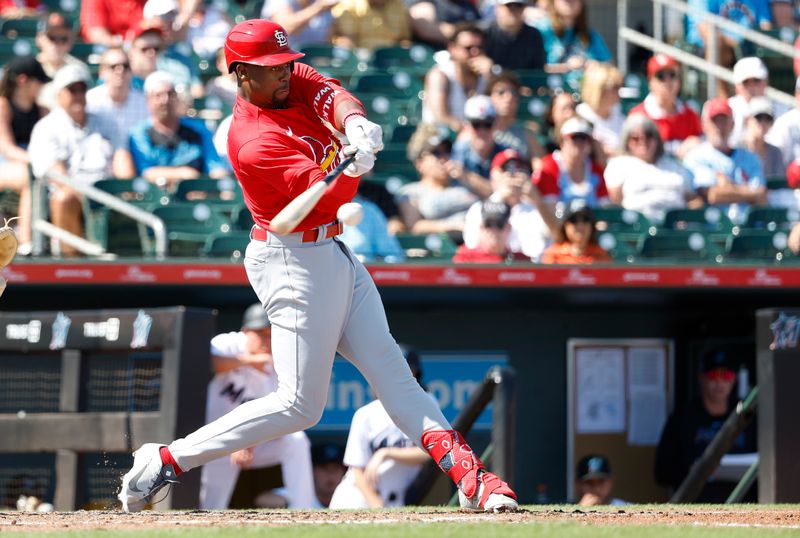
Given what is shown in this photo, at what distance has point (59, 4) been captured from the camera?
10664 millimetres

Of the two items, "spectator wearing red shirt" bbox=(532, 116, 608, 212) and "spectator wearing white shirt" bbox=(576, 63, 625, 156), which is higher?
"spectator wearing white shirt" bbox=(576, 63, 625, 156)

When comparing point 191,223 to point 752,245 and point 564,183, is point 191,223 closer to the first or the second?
point 564,183

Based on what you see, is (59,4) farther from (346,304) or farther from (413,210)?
(346,304)

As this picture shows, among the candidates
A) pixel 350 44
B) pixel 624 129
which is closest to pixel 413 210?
pixel 624 129

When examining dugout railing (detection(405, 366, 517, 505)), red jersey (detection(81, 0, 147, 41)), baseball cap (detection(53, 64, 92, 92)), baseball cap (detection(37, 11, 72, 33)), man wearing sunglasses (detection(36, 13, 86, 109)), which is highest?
red jersey (detection(81, 0, 147, 41))

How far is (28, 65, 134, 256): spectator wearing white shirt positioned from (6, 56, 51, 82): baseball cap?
0.36 feet

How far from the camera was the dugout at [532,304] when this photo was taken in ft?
24.5

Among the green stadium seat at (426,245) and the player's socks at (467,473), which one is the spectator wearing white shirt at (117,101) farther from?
the player's socks at (467,473)

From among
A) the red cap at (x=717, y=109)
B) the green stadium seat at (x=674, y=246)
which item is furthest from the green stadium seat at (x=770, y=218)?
the red cap at (x=717, y=109)

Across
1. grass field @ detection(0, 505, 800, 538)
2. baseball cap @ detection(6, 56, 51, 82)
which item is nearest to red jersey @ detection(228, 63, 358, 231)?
grass field @ detection(0, 505, 800, 538)

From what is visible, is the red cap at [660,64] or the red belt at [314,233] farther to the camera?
the red cap at [660,64]

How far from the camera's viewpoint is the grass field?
388 cm

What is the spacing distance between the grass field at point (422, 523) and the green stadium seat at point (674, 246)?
342 centimetres

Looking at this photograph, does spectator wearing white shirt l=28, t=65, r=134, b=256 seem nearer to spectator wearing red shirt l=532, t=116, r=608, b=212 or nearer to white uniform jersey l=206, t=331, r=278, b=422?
white uniform jersey l=206, t=331, r=278, b=422
